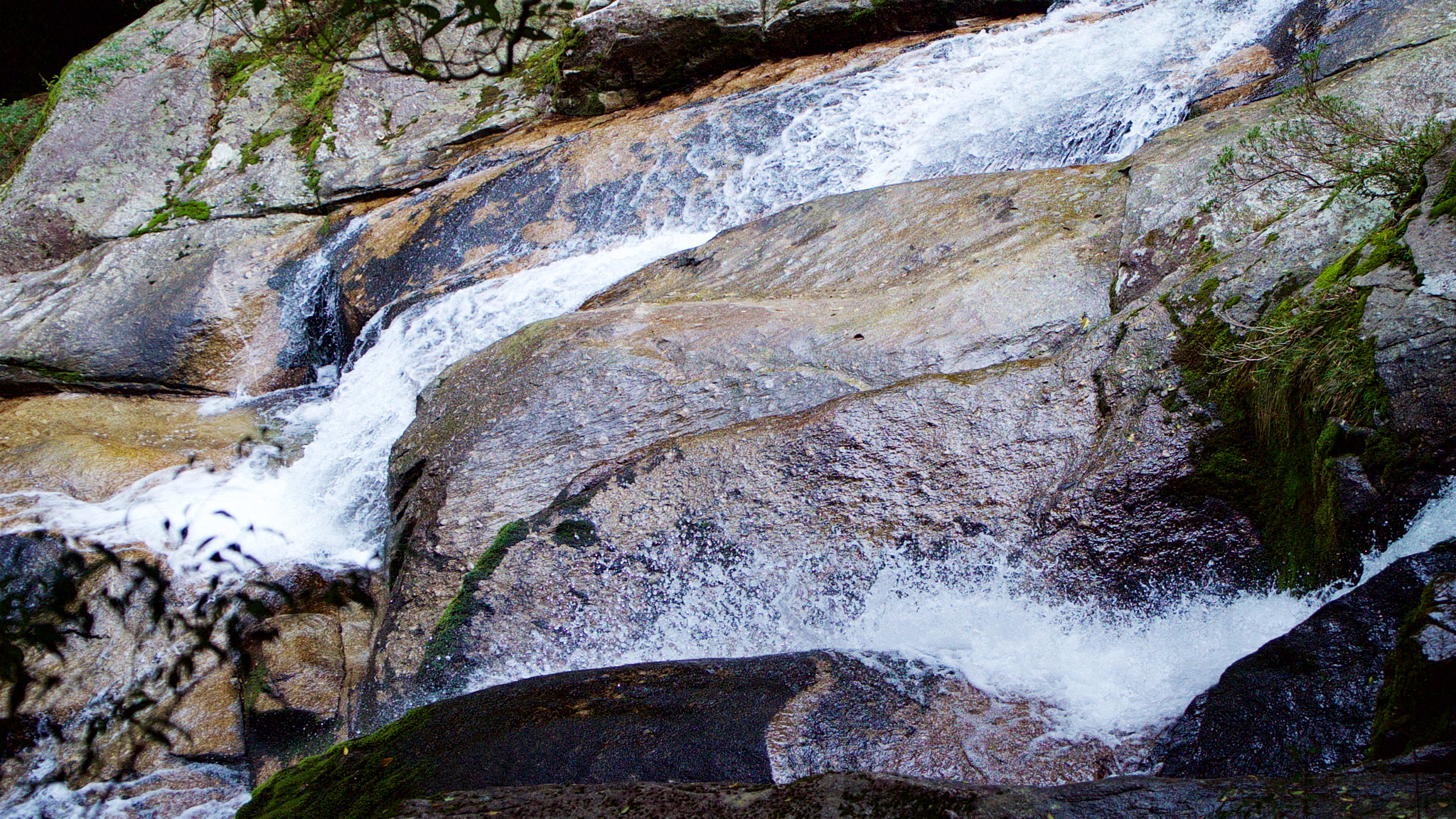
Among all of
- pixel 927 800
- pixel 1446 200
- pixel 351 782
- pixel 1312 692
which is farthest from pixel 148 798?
pixel 1446 200

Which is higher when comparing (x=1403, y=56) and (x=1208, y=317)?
(x=1403, y=56)

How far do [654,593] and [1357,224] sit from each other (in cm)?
327

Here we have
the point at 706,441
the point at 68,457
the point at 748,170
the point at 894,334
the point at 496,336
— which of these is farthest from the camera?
the point at 748,170

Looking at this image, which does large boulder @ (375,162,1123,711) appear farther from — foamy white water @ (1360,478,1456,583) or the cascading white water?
foamy white water @ (1360,478,1456,583)

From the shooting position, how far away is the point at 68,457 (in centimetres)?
630

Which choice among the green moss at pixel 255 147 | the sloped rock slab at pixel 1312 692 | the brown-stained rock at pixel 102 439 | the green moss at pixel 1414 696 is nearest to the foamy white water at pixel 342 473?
the brown-stained rock at pixel 102 439

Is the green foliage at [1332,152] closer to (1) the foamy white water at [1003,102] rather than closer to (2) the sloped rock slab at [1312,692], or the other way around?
(2) the sloped rock slab at [1312,692]

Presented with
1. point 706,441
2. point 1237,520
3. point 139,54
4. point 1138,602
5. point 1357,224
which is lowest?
point 1138,602

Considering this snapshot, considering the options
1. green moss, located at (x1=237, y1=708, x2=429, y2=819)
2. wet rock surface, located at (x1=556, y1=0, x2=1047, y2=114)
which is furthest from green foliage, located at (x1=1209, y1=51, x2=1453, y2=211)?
wet rock surface, located at (x1=556, y1=0, x2=1047, y2=114)

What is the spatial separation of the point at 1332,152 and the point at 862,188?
4.08 metres

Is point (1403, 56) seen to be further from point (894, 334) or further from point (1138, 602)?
point (1138, 602)

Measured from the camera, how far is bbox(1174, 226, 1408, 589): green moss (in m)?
3.06

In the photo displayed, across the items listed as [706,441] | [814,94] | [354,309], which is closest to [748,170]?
[814,94]

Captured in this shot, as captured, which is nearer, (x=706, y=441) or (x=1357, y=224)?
(x=1357, y=224)
